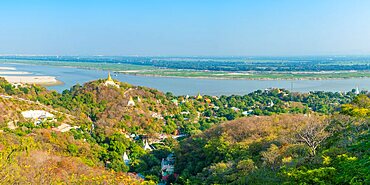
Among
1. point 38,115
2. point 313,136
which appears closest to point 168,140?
point 38,115

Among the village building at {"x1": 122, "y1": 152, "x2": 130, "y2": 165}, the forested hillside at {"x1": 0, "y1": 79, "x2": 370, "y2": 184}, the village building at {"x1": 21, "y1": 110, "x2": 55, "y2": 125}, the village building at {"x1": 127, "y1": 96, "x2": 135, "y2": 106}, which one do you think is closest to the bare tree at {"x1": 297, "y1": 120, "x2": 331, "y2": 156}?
the forested hillside at {"x1": 0, "y1": 79, "x2": 370, "y2": 184}

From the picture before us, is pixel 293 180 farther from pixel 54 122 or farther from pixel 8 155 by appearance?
pixel 54 122

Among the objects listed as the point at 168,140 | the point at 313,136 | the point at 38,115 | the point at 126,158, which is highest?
the point at 313,136

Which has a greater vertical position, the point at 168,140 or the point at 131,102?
the point at 131,102

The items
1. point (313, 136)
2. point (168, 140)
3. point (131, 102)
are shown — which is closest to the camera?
point (313, 136)

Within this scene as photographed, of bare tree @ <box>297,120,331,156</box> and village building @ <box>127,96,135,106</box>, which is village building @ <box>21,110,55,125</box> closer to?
village building @ <box>127,96,135,106</box>

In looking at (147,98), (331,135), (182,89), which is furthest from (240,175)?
(182,89)

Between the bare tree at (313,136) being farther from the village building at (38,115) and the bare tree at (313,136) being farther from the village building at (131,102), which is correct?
the village building at (131,102)

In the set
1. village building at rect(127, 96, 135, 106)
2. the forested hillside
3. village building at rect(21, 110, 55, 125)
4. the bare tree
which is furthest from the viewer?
village building at rect(127, 96, 135, 106)

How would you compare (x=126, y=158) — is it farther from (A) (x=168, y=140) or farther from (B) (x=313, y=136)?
(B) (x=313, y=136)

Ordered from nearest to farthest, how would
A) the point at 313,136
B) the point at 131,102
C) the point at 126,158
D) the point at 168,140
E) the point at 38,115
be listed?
the point at 313,136 → the point at 126,158 → the point at 168,140 → the point at 38,115 → the point at 131,102

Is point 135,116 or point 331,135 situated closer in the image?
point 331,135
